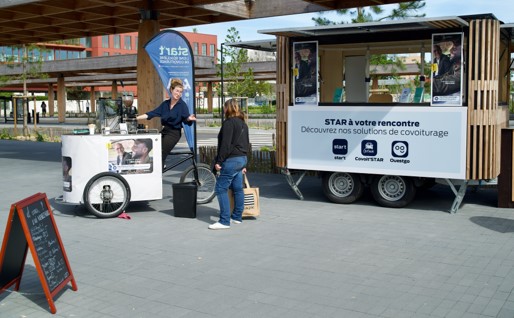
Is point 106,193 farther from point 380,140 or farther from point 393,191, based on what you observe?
point 393,191

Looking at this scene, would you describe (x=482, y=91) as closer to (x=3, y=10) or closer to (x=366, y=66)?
(x=366, y=66)

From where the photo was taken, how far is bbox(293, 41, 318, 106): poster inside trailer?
10422 millimetres

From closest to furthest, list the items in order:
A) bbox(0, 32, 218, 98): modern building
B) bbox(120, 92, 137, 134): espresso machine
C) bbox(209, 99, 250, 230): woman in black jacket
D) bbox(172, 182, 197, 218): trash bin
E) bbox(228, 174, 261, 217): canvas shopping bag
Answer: bbox(209, 99, 250, 230): woman in black jacket < bbox(228, 174, 261, 217): canvas shopping bag < bbox(172, 182, 197, 218): trash bin < bbox(120, 92, 137, 134): espresso machine < bbox(0, 32, 218, 98): modern building

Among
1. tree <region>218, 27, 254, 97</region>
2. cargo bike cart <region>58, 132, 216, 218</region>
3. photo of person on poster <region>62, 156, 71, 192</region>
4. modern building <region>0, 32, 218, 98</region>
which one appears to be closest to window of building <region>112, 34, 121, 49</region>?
modern building <region>0, 32, 218, 98</region>

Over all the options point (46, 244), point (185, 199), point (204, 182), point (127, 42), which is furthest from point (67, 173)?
point (127, 42)

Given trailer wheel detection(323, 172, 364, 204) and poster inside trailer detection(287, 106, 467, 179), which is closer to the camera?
poster inside trailer detection(287, 106, 467, 179)

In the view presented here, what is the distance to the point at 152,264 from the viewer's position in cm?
689

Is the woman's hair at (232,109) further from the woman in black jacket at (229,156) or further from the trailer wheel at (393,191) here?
the trailer wheel at (393,191)

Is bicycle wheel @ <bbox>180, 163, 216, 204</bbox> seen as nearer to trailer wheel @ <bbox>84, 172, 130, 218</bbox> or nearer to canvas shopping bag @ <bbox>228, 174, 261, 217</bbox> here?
trailer wheel @ <bbox>84, 172, 130, 218</bbox>

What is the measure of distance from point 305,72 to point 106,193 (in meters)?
3.83

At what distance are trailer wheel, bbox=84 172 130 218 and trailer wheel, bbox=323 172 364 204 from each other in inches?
132

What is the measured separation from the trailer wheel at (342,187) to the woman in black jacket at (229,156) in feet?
7.74

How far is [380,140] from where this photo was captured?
9906 mm

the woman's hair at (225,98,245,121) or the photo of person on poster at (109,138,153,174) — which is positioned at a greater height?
the woman's hair at (225,98,245,121)
